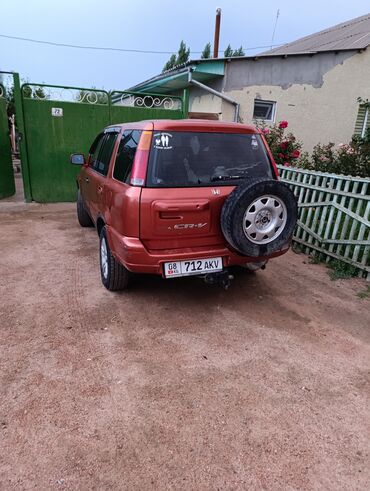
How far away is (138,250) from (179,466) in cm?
165

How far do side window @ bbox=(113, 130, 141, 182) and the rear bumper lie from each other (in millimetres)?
549

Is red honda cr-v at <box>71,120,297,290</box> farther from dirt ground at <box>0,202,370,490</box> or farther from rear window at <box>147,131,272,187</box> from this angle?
dirt ground at <box>0,202,370,490</box>

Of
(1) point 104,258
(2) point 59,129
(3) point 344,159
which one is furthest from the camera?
(2) point 59,129

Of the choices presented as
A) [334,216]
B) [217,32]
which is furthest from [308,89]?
[217,32]

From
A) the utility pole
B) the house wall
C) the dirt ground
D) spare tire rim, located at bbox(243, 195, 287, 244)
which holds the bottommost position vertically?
the dirt ground

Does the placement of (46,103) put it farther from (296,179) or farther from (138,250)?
(138,250)

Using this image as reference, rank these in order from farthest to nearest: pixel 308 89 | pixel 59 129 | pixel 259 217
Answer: pixel 308 89 → pixel 59 129 → pixel 259 217

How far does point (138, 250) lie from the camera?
10.00 ft

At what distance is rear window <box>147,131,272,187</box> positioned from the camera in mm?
3082

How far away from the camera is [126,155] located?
3.37m

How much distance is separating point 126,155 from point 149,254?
101cm

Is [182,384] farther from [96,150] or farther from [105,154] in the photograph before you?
[96,150]

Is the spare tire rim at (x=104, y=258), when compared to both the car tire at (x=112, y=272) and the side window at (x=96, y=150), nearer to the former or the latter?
the car tire at (x=112, y=272)

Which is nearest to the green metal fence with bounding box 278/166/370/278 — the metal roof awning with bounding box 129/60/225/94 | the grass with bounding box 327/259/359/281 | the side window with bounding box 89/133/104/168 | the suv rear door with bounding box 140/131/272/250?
the grass with bounding box 327/259/359/281
